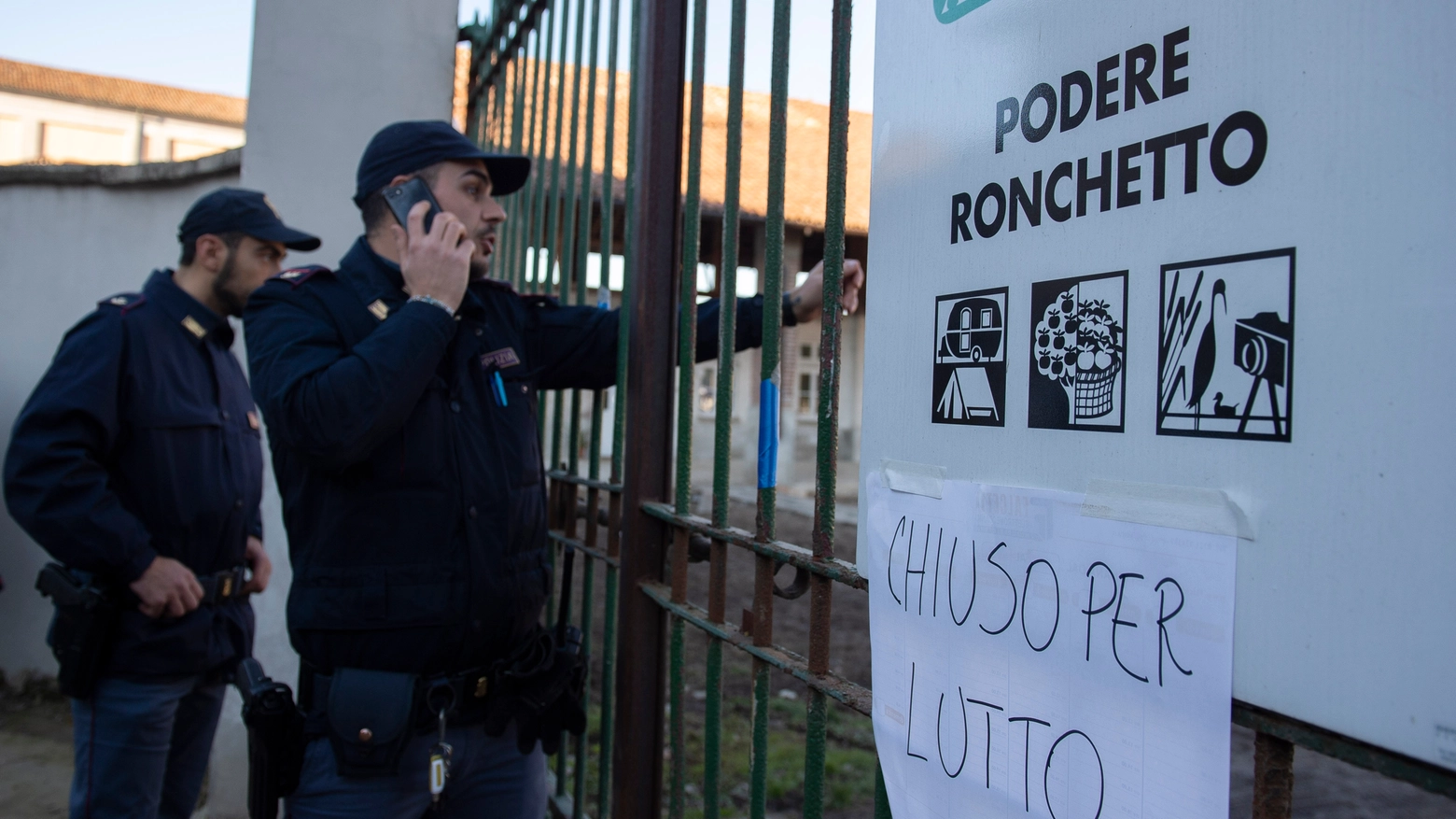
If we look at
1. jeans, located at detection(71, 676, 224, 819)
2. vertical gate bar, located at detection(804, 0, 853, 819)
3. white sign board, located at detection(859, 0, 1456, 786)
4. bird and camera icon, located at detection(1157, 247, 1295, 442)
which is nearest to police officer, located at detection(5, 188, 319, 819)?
jeans, located at detection(71, 676, 224, 819)

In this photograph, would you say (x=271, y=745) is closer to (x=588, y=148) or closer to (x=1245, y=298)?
(x=588, y=148)

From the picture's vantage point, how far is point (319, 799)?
1736mm

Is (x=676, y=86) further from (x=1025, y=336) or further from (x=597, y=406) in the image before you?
(x=1025, y=336)

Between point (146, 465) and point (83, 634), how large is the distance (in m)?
0.45

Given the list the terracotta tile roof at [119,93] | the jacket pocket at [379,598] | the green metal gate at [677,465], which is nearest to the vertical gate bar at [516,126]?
the green metal gate at [677,465]

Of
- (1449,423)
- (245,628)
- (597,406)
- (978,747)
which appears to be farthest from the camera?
(245,628)

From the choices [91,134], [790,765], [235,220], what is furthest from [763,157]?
[91,134]

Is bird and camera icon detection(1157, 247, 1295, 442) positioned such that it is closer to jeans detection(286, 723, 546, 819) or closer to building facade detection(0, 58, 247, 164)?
jeans detection(286, 723, 546, 819)

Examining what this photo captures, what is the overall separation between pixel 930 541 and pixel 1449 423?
482 millimetres

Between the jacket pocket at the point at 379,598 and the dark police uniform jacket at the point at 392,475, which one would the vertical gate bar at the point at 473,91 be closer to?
the dark police uniform jacket at the point at 392,475

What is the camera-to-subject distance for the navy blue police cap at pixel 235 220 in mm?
2791

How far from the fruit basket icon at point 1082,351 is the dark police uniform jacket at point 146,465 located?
2344mm

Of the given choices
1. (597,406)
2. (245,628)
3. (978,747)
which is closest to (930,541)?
(978,747)

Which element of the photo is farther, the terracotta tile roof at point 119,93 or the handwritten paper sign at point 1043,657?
the terracotta tile roof at point 119,93
